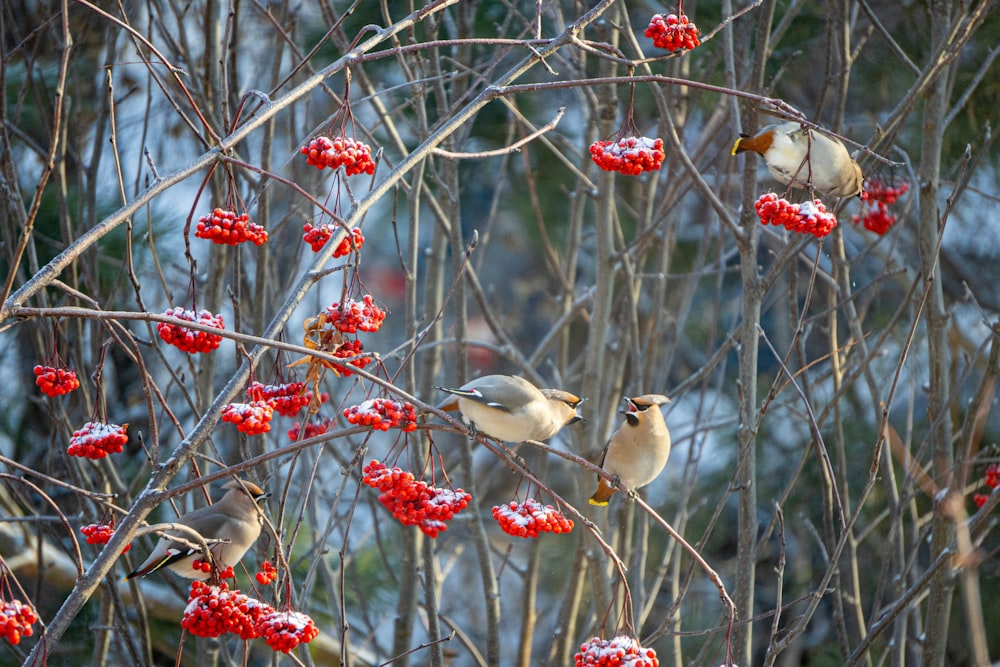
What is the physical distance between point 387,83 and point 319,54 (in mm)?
682

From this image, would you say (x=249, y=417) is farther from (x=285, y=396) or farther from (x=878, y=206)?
(x=878, y=206)

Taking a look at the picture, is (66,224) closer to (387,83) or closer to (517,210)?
(387,83)

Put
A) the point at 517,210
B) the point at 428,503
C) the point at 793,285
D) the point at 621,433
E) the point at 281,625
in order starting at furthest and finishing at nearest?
1. the point at 517,210
2. the point at 621,433
3. the point at 793,285
4. the point at 428,503
5. the point at 281,625

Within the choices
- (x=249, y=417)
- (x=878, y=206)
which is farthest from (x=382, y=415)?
(x=878, y=206)

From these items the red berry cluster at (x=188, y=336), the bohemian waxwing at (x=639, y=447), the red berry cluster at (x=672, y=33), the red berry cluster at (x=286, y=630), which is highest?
the red berry cluster at (x=672, y=33)

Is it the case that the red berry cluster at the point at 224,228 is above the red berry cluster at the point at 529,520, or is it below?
above

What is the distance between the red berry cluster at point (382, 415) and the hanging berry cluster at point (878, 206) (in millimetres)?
1596

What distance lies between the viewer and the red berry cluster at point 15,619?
1.79 m

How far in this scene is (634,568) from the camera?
3035 millimetres

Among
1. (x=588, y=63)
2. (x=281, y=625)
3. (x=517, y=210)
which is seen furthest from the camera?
(x=517, y=210)

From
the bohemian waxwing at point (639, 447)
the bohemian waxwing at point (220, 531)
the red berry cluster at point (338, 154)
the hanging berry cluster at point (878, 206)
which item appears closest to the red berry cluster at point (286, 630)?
the red berry cluster at point (338, 154)

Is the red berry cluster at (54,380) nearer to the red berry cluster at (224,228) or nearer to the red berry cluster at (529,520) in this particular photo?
the red berry cluster at (224,228)

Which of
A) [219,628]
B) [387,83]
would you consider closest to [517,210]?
[387,83]

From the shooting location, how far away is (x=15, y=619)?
1806 mm
